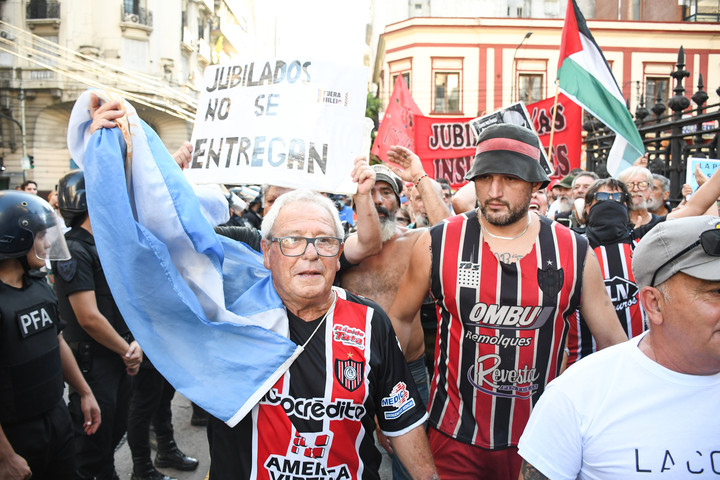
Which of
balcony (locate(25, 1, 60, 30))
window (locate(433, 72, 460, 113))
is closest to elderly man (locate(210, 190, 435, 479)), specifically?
window (locate(433, 72, 460, 113))

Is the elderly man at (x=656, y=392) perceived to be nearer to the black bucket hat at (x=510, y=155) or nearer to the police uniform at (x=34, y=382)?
the black bucket hat at (x=510, y=155)

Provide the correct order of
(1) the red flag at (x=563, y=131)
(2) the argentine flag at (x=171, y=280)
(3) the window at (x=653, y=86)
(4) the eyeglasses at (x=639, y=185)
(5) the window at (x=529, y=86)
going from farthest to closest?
(5) the window at (x=529, y=86)
(3) the window at (x=653, y=86)
(1) the red flag at (x=563, y=131)
(4) the eyeglasses at (x=639, y=185)
(2) the argentine flag at (x=171, y=280)

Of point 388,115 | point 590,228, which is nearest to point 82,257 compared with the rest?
point 590,228

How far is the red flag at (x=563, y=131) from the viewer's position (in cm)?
730

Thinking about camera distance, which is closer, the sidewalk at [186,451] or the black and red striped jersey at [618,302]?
the black and red striped jersey at [618,302]

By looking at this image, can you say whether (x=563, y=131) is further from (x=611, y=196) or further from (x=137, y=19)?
(x=137, y=19)

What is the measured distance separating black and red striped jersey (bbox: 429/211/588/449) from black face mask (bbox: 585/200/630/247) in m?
0.90

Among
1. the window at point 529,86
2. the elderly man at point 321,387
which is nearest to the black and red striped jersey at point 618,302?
the elderly man at point 321,387

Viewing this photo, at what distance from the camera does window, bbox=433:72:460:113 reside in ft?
103

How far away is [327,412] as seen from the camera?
2.05 meters

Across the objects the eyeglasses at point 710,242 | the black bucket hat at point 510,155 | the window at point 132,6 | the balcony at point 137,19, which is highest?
the window at point 132,6

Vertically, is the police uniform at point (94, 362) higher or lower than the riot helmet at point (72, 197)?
lower

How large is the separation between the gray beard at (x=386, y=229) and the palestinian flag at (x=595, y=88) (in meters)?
3.22

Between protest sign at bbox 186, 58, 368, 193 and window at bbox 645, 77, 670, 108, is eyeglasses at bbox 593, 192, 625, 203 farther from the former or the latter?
window at bbox 645, 77, 670, 108
